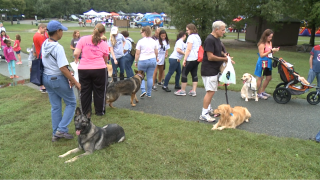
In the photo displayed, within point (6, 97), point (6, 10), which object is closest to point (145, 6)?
point (6, 10)

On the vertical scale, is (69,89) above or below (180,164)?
above

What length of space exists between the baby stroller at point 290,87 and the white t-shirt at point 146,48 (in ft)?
10.6

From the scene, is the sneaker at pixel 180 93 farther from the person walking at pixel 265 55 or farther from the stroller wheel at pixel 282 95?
A: the stroller wheel at pixel 282 95

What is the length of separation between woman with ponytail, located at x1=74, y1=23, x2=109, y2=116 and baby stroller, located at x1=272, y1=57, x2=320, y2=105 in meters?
4.47

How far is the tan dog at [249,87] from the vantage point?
659cm

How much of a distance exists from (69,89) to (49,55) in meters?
0.62

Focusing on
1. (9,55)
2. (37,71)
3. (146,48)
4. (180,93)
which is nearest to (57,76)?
(37,71)

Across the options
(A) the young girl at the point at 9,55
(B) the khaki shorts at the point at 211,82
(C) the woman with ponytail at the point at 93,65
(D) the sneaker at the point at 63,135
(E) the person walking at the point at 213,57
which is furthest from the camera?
(A) the young girl at the point at 9,55

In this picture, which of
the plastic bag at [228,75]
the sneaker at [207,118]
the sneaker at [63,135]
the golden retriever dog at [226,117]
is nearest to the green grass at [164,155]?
the sneaker at [63,135]

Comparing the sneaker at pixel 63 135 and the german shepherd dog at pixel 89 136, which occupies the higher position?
the german shepherd dog at pixel 89 136

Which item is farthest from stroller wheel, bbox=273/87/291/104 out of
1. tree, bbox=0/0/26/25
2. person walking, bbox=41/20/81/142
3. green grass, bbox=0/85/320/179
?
tree, bbox=0/0/26/25

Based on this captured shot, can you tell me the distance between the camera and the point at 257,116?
552 cm

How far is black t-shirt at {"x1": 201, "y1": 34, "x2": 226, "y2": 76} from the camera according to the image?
4555mm

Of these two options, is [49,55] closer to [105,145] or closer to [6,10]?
[105,145]
